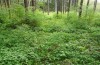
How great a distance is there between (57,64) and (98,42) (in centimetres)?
387

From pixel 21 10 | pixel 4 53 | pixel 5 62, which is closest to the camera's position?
pixel 5 62

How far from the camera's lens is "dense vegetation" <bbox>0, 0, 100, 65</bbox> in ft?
24.8

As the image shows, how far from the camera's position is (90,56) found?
26.5 feet

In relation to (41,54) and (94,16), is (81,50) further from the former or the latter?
(94,16)

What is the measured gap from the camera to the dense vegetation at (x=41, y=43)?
7555 mm

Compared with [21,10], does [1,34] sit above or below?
below

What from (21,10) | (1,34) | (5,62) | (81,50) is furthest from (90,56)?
(21,10)

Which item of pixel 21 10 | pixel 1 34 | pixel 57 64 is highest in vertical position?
pixel 21 10

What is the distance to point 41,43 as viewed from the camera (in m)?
9.45

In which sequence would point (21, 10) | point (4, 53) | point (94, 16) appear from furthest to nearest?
point (94, 16)
point (21, 10)
point (4, 53)

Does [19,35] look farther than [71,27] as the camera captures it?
No

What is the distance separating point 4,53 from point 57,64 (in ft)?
7.80

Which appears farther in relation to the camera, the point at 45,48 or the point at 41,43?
the point at 41,43

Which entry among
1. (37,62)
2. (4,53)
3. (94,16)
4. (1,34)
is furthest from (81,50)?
(94,16)
